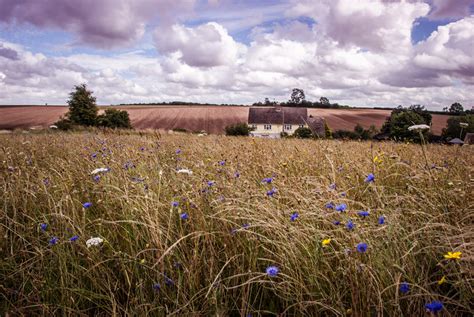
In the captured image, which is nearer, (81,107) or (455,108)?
(81,107)

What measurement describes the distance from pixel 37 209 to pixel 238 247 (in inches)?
82.3

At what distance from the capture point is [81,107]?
47.1 meters

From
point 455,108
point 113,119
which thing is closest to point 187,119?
point 113,119

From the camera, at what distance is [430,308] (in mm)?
957

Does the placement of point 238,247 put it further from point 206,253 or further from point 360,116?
point 360,116

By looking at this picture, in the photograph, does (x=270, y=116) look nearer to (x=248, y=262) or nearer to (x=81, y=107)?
(x=81, y=107)

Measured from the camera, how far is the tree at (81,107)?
153 ft

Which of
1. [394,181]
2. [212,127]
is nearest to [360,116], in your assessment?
[212,127]

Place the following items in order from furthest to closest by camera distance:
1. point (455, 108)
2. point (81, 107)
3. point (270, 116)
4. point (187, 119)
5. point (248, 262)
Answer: point (455, 108), point (187, 119), point (270, 116), point (81, 107), point (248, 262)

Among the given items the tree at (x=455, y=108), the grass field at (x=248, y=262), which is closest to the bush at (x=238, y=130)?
the grass field at (x=248, y=262)

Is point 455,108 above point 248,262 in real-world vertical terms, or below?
above

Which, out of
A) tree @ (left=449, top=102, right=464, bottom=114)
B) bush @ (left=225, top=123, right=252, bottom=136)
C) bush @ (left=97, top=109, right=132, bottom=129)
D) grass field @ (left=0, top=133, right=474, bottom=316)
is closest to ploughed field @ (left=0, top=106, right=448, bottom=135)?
bush @ (left=225, top=123, right=252, bottom=136)

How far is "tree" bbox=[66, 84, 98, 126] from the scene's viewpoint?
46688 millimetres

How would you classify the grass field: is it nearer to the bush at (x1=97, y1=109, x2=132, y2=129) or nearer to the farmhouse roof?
the bush at (x1=97, y1=109, x2=132, y2=129)
